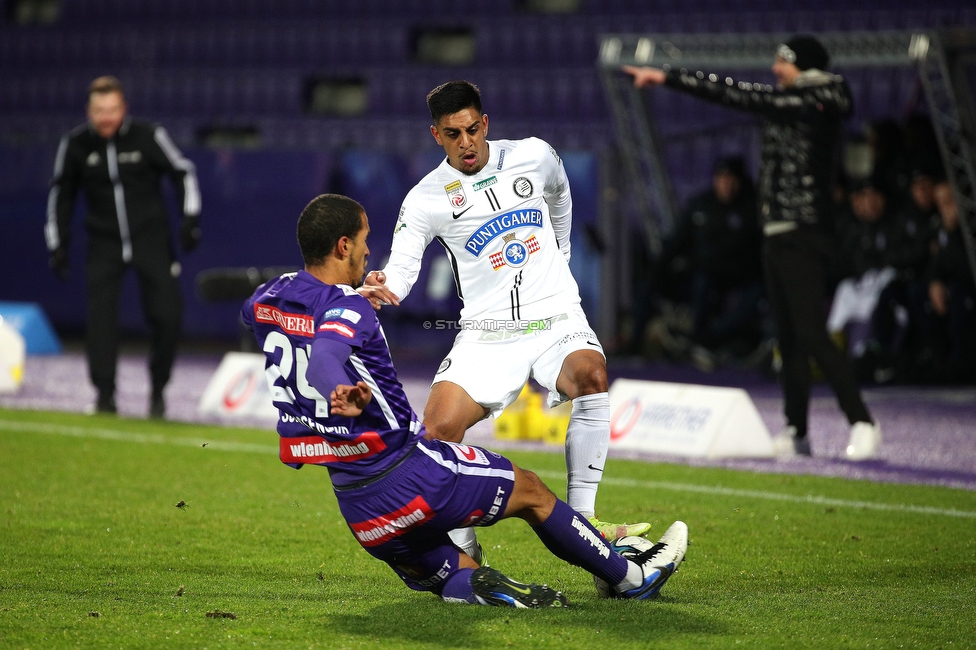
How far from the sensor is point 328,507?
650 centimetres

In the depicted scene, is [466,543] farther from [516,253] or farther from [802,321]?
[802,321]

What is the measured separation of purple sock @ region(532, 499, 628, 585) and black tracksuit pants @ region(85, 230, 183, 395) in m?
6.08

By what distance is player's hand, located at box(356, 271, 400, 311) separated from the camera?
4469 mm

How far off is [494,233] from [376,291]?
0.90 meters

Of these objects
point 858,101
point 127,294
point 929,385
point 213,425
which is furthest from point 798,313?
point 127,294

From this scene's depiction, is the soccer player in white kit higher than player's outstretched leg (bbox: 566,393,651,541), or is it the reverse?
the soccer player in white kit

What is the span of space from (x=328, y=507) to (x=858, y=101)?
1283cm

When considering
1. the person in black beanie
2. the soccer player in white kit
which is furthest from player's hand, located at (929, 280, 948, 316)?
Result: the soccer player in white kit

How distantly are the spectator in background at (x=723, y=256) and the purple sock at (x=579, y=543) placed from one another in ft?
32.2

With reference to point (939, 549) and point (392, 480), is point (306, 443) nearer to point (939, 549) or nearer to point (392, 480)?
point (392, 480)

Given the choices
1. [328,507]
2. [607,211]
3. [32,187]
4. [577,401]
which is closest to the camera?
[577,401]

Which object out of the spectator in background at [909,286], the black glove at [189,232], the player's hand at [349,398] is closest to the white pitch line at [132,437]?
the black glove at [189,232]

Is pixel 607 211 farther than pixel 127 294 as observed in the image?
No

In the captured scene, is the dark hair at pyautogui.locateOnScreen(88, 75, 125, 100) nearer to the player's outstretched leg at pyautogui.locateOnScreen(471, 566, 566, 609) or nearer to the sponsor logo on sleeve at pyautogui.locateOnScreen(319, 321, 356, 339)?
the sponsor logo on sleeve at pyautogui.locateOnScreen(319, 321, 356, 339)
